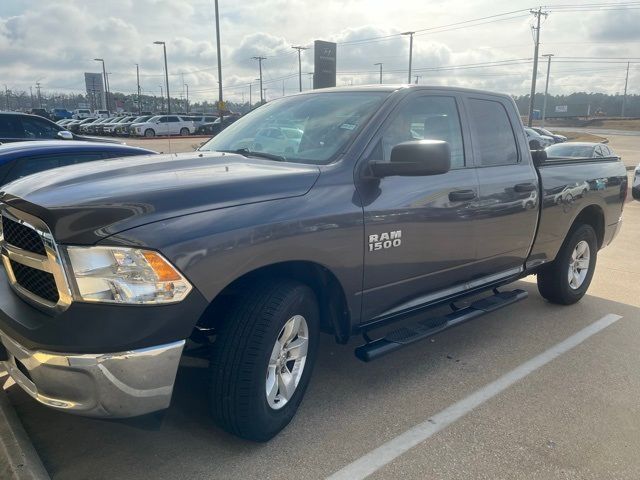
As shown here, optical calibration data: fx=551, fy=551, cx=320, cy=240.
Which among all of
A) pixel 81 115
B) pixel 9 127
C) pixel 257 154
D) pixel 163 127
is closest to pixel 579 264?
pixel 257 154

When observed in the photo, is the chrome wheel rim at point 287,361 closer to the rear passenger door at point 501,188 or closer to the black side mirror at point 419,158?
the black side mirror at point 419,158

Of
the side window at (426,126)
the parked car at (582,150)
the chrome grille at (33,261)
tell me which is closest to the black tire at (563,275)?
the side window at (426,126)

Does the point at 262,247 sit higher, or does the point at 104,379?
the point at 262,247

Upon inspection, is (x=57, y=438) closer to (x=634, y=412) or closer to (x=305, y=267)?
(x=305, y=267)

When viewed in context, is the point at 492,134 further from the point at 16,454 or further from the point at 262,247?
the point at 16,454

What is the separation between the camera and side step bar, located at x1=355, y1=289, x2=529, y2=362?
330cm

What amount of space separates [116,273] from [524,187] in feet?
10.8

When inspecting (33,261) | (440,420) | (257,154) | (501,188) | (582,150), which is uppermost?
(257,154)

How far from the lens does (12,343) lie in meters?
2.46

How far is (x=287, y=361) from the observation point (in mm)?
3000

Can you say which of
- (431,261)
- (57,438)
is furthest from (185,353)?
(431,261)

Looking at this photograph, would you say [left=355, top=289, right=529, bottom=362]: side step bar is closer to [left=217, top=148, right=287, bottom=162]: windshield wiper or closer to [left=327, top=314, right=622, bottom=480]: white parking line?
[left=327, top=314, right=622, bottom=480]: white parking line

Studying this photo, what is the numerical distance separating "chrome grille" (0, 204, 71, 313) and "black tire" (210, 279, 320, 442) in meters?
0.75

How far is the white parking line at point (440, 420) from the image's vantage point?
9.09ft
